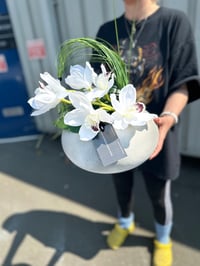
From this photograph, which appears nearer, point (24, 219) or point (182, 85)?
point (182, 85)

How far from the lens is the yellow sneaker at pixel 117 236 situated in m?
1.66

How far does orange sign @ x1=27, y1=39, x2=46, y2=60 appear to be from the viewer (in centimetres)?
218

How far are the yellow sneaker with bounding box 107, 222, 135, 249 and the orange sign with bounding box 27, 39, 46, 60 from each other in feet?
4.24

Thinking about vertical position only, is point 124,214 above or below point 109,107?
below

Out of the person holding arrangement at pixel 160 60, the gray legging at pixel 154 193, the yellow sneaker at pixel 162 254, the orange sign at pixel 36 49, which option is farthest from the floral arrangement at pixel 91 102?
the orange sign at pixel 36 49

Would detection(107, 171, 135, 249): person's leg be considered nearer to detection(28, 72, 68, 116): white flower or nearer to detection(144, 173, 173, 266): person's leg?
detection(144, 173, 173, 266): person's leg

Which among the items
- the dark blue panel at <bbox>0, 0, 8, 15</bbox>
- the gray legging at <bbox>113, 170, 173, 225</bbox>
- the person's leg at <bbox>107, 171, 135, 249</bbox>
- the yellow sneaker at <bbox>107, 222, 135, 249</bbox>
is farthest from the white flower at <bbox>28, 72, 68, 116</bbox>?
the dark blue panel at <bbox>0, 0, 8, 15</bbox>

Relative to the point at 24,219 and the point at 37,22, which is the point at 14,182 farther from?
the point at 37,22

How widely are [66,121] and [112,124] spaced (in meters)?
0.12

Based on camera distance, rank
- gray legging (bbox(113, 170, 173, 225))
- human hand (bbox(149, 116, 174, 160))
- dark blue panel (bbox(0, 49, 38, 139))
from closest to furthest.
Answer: human hand (bbox(149, 116, 174, 160))
gray legging (bbox(113, 170, 173, 225))
dark blue panel (bbox(0, 49, 38, 139))

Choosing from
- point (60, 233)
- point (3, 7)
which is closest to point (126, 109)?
point (60, 233)

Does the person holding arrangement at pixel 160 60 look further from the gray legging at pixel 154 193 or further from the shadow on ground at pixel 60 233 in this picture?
the shadow on ground at pixel 60 233

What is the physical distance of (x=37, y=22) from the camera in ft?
6.91

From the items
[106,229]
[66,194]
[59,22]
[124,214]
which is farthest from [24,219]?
[59,22]
